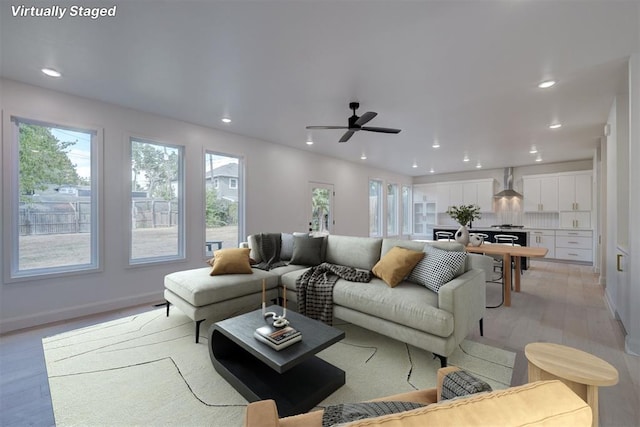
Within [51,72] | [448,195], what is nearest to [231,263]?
[51,72]

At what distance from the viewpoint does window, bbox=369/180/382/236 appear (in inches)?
319

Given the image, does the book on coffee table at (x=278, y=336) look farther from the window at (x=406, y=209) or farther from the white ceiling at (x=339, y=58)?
the window at (x=406, y=209)

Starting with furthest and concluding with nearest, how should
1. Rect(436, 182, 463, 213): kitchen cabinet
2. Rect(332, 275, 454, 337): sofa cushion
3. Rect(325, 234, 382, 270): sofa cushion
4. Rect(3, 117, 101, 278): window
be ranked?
Rect(436, 182, 463, 213): kitchen cabinet
Rect(325, 234, 382, 270): sofa cushion
Rect(3, 117, 101, 278): window
Rect(332, 275, 454, 337): sofa cushion

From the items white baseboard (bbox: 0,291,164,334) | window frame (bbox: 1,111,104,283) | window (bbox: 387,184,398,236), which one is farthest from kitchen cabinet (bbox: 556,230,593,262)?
window frame (bbox: 1,111,104,283)

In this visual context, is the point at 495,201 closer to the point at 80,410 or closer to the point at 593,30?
the point at 593,30

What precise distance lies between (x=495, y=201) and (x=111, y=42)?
9.26 metres

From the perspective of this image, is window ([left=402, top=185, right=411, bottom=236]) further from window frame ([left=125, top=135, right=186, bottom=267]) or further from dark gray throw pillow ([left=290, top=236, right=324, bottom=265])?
window frame ([left=125, top=135, right=186, bottom=267])

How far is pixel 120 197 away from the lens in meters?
3.55

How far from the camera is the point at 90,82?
292 cm

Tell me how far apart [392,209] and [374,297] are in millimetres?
6957

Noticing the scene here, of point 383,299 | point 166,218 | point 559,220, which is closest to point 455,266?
point 383,299

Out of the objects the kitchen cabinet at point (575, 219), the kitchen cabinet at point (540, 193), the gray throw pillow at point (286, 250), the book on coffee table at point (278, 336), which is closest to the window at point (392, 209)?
the kitchen cabinet at point (540, 193)

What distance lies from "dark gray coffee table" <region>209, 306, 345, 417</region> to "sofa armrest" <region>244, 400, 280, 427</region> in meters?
0.74

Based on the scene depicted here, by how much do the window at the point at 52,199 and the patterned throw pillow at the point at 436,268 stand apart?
12.7 feet
